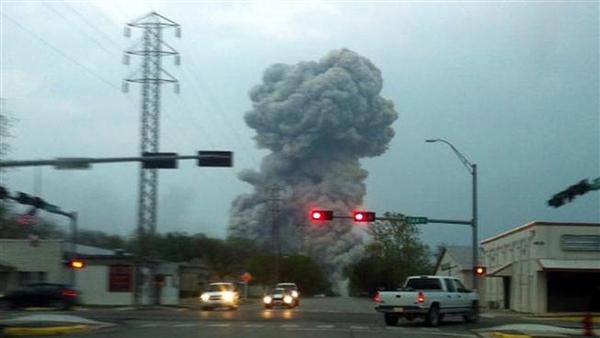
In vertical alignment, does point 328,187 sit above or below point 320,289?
above

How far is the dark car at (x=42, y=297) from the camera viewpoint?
5488 cm

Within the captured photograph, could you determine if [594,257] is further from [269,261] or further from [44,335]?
[269,261]

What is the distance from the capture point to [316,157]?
131 meters

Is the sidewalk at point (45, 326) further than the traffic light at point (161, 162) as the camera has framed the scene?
No

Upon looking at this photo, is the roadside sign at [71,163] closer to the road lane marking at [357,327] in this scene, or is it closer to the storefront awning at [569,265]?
the road lane marking at [357,327]

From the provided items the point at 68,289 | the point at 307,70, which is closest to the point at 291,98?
the point at 307,70

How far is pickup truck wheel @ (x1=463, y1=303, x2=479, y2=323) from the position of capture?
142 feet

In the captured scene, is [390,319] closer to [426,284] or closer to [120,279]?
[426,284]

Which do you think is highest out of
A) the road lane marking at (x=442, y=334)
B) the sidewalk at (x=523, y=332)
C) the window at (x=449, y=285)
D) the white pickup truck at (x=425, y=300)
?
the window at (x=449, y=285)

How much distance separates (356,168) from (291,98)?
13934 millimetres

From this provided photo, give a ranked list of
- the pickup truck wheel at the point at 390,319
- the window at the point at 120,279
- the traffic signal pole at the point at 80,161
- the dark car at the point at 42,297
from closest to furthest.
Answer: the traffic signal pole at the point at 80,161 < the pickup truck wheel at the point at 390,319 < the dark car at the point at 42,297 < the window at the point at 120,279

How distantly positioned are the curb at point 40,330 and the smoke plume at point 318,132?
3331 inches

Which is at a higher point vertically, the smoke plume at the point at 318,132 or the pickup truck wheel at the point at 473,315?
the smoke plume at the point at 318,132

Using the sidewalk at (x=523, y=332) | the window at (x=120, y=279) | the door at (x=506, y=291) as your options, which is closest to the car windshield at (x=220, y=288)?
the window at (x=120, y=279)
